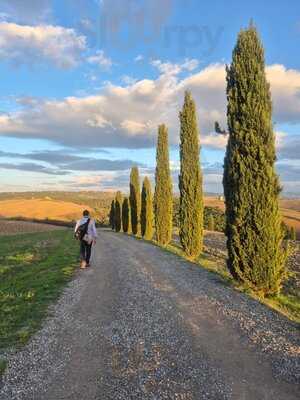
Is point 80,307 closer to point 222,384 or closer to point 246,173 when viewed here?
point 222,384

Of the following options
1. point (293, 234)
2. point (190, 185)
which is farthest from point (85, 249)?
point (293, 234)

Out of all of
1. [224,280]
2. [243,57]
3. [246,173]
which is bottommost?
[224,280]

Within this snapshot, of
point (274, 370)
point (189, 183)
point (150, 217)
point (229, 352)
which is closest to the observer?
point (274, 370)

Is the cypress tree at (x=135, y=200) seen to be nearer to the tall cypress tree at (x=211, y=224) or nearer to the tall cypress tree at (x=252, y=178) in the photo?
the tall cypress tree at (x=252, y=178)

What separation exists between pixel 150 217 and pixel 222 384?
3709cm

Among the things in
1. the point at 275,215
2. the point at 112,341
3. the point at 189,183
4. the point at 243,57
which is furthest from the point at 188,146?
the point at 112,341

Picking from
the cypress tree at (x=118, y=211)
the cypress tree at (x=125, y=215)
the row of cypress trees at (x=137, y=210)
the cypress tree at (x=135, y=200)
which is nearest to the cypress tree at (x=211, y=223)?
the cypress tree at (x=118, y=211)

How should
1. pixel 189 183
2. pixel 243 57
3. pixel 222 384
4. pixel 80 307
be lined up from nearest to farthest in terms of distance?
pixel 222 384 → pixel 80 307 → pixel 243 57 → pixel 189 183

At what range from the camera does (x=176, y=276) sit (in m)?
14.4

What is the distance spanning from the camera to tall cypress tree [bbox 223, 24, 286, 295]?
12.4 m

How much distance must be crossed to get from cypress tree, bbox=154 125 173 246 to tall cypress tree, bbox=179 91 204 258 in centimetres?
902

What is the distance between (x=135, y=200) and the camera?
49.5m

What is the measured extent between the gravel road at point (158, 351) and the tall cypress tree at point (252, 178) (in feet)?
5.36

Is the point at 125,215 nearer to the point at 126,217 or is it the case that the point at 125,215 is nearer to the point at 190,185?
the point at 126,217
